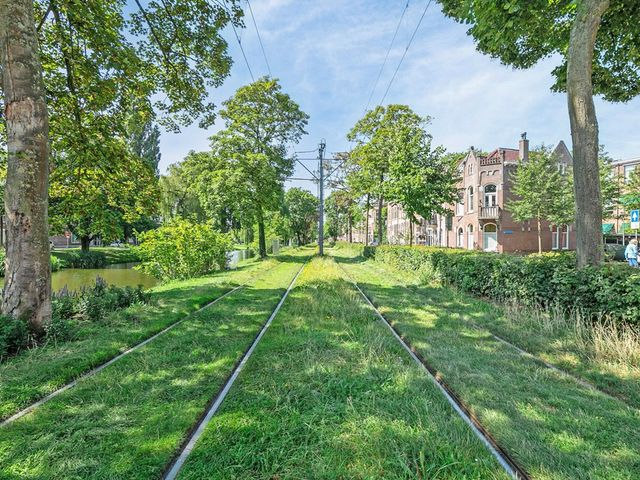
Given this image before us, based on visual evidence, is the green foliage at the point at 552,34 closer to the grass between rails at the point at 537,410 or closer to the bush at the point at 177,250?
the grass between rails at the point at 537,410

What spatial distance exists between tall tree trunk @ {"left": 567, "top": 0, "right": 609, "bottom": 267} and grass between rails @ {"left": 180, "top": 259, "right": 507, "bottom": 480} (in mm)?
4839

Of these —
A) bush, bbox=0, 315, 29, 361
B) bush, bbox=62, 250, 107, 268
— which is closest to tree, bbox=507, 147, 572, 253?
bush, bbox=0, 315, 29, 361

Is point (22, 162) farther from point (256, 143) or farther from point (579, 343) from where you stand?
point (256, 143)

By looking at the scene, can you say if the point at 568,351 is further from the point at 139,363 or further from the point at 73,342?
the point at 73,342

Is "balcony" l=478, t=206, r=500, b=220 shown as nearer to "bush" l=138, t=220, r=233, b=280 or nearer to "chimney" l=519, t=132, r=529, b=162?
"chimney" l=519, t=132, r=529, b=162

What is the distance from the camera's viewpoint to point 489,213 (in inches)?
1315

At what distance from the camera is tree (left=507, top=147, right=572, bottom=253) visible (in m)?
28.4

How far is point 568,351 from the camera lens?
4930 millimetres

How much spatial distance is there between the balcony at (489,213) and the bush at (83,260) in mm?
35213

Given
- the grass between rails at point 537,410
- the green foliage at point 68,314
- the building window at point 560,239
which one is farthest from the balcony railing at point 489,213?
the green foliage at point 68,314

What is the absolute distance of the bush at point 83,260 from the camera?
2798cm

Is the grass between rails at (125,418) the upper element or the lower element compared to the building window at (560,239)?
lower

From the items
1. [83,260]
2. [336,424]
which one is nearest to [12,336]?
[336,424]

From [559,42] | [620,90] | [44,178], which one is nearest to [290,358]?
[44,178]
